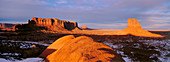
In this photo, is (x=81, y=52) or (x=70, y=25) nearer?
(x=81, y=52)

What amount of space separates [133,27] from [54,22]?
87682mm

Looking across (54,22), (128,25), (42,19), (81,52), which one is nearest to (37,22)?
(42,19)

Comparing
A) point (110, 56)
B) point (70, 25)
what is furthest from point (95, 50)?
point (70, 25)

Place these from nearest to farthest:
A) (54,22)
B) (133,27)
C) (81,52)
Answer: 1. (81,52)
2. (133,27)
3. (54,22)

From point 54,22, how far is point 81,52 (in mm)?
137144

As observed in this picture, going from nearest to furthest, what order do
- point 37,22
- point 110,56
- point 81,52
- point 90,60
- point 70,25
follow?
point 90,60 → point 110,56 → point 81,52 → point 37,22 → point 70,25

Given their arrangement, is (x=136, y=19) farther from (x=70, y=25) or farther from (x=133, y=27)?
(x=70, y=25)

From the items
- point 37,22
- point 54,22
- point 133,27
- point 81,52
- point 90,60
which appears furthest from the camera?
point 54,22

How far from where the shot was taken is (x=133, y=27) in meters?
96.1

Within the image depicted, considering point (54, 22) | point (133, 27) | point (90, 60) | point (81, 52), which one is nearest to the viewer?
point (90, 60)

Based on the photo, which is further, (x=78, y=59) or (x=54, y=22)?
(x=54, y=22)

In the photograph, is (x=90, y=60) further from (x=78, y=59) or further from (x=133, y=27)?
(x=133, y=27)

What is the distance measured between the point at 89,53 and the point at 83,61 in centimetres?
42

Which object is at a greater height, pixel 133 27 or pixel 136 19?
pixel 136 19
